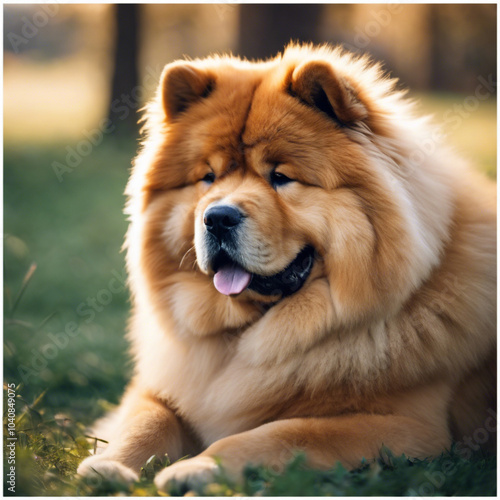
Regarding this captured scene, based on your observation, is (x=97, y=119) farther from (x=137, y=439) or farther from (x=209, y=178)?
(x=137, y=439)

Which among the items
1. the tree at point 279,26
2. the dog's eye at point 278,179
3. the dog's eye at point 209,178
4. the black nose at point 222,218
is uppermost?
the tree at point 279,26

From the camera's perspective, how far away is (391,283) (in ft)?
8.48

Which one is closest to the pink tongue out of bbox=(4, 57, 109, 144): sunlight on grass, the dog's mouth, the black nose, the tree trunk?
the dog's mouth

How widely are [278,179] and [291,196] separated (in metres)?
0.13

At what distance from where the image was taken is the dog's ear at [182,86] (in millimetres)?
3082

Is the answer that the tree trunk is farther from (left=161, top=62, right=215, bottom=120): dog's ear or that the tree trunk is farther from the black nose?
the black nose

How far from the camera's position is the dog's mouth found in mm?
2732

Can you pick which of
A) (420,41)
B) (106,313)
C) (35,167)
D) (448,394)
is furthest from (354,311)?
(420,41)

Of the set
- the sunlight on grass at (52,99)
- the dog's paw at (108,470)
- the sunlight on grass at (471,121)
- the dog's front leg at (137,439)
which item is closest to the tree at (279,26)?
the sunlight on grass at (471,121)

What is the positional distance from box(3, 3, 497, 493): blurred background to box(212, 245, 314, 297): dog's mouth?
1181 millimetres

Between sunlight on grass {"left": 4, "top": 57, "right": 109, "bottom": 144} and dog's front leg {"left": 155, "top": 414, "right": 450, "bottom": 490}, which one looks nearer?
dog's front leg {"left": 155, "top": 414, "right": 450, "bottom": 490}

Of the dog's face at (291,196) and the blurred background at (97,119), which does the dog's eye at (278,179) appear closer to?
the dog's face at (291,196)

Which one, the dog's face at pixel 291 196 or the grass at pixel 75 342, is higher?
the dog's face at pixel 291 196

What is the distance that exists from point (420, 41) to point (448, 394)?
46.2ft
